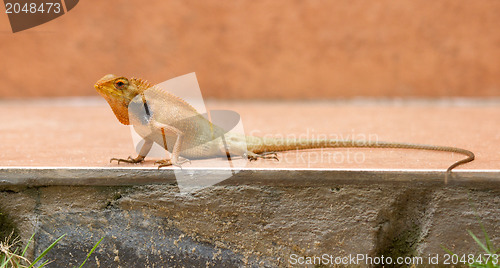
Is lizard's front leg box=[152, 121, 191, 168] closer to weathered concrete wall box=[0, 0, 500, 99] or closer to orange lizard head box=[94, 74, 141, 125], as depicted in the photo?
orange lizard head box=[94, 74, 141, 125]

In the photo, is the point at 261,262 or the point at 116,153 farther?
the point at 116,153

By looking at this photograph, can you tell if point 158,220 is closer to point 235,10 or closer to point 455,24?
point 235,10

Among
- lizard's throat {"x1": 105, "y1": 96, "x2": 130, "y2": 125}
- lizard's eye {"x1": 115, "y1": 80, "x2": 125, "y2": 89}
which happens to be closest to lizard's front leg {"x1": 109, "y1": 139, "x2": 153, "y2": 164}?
lizard's throat {"x1": 105, "y1": 96, "x2": 130, "y2": 125}

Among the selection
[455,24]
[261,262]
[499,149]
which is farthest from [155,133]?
[455,24]

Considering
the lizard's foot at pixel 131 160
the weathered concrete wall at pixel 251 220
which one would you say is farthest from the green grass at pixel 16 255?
the lizard's foot at pixel 131 160

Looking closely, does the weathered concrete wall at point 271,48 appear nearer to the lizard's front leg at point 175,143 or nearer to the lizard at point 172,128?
the lizard at point 172,128

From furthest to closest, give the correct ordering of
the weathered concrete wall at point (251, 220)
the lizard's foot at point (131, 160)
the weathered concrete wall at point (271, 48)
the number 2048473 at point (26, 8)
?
1. the weathered concrete wall at point (271, 48)
2. the number 2048473 at point (26, 8)
3. the lizard's foot at point (131, 160)
4. the weathered concrete wall at point (251, 220)
